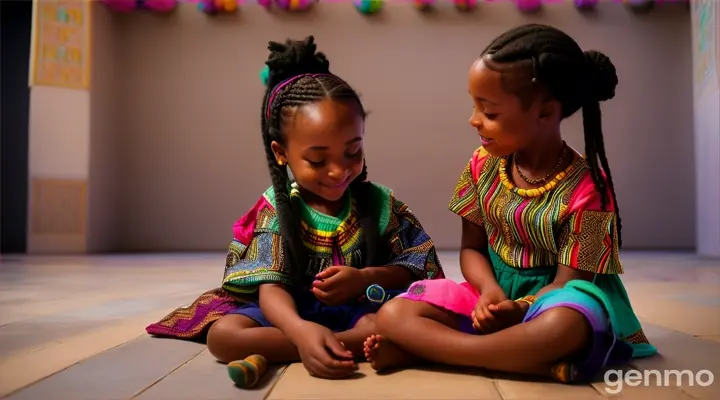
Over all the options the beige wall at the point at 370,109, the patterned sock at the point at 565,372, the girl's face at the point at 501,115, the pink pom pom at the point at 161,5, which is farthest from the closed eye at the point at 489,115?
the pink pom pom at the point at 161,5

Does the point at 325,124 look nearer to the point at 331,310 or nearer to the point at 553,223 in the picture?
the point at 331,310

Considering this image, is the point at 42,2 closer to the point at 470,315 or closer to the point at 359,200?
the point at 359,200

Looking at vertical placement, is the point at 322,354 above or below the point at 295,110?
below

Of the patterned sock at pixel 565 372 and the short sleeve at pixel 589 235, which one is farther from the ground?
the short sleeve at pixel 589 235

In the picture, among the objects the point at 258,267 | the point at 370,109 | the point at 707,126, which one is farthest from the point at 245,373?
the point at 370,109

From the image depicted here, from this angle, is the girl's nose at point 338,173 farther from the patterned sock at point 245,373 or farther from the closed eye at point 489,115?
the patterned sock at point 245,373

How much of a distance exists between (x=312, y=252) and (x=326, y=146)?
26 cm

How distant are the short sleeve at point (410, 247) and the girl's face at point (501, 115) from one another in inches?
13.7

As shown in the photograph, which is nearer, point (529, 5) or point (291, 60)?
point (291, 60)

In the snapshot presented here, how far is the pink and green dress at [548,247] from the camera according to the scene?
1359 mm

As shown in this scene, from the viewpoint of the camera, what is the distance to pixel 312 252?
158 cm

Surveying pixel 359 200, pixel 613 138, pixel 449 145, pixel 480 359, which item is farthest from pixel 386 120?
pixel 480 359

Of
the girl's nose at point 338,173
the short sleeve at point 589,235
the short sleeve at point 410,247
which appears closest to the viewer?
the short sleeve at point 589,235

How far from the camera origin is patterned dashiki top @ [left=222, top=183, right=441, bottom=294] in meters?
1.55
